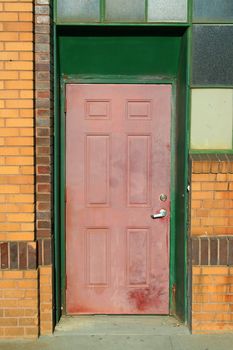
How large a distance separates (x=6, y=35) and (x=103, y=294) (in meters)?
2.77

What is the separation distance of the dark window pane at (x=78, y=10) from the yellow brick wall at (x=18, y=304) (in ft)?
8.00

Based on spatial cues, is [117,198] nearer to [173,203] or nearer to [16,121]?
[173,203]

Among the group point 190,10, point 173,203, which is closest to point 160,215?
point 173,203

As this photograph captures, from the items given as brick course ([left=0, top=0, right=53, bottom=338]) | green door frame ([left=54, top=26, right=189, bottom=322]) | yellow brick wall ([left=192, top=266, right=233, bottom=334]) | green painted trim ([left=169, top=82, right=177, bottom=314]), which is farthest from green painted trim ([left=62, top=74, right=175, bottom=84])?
yellow brick wall ([left=192, top=266, right=233, bottom=334])

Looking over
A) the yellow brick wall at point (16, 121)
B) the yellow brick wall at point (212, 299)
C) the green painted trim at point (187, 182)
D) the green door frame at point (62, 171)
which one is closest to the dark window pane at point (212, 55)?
the green painted trim at point (187, 182)

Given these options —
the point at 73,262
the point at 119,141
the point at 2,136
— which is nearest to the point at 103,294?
the point at 73,262

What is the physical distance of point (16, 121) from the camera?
4.78 meters

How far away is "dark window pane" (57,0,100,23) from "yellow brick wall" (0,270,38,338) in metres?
2.44

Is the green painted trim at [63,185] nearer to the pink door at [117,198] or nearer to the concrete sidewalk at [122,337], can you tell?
the pink door at [117,198]

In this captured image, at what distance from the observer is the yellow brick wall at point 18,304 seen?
4.83m

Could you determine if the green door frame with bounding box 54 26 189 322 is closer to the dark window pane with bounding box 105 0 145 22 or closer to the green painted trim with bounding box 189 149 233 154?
the green painted trim with bounding box 189 149 233 154

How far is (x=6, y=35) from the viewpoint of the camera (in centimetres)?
473

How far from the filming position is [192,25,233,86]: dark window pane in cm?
495

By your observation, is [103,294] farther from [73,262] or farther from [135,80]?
[135,80]
